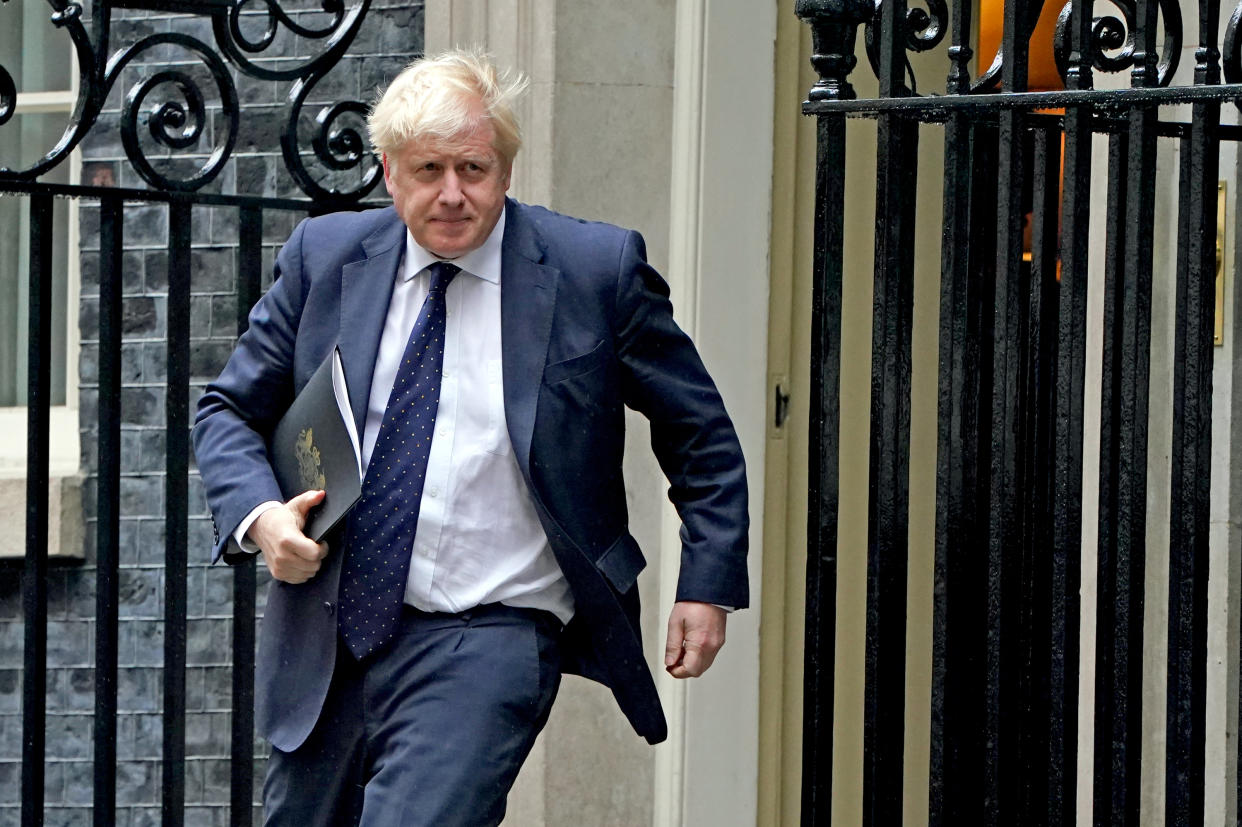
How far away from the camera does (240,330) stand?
445 cm

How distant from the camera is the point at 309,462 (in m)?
3.24

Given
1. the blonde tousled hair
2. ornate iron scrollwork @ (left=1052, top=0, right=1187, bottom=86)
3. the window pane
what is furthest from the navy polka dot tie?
the window pane

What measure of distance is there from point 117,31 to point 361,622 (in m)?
3.70

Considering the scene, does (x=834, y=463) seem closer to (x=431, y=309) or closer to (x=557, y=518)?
(x=557, y=518)

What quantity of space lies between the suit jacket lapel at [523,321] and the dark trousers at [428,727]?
0.31 meters

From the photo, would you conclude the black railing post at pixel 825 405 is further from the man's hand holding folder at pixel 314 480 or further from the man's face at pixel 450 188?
the man's hand holding folder at pixel 314 480

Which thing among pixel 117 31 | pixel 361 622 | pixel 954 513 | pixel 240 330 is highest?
pixel 117 31

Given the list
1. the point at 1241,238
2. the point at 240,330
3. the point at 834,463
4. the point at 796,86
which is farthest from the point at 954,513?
the point at 796,86

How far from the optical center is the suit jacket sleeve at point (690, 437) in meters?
3.33

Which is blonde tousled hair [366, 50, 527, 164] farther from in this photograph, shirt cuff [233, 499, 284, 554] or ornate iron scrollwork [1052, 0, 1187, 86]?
ornate iron scrollwork [1052, 0, 1187, 86]

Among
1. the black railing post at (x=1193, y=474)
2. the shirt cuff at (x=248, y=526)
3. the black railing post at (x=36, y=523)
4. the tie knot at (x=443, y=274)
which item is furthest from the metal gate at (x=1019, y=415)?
the black railing post at (x=36, y=523)

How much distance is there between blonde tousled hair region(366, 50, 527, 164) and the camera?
3.20m

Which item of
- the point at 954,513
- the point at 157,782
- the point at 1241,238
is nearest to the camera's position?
the point at 954,513

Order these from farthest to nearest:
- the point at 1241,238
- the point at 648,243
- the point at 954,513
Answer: the point at 648,243 → the point at 1241,238 → the point at 954,513
